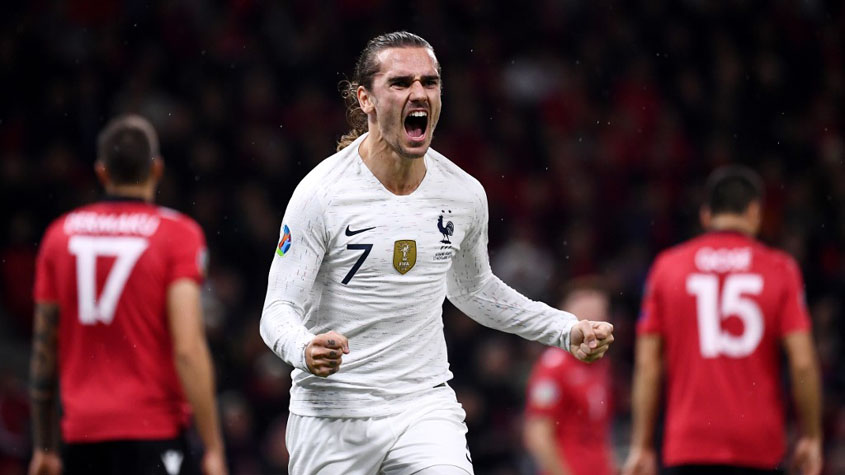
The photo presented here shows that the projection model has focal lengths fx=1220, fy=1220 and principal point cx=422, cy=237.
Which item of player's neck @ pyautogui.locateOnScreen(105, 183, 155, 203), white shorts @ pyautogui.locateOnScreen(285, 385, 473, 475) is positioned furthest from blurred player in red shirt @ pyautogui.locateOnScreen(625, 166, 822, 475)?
player's neck @ pyautogui.locateOnScreen(105, 183, 155, 203)

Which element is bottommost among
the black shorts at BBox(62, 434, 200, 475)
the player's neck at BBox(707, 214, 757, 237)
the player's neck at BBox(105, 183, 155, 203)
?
the black shorts at BBox(62, 434, 200, 475)

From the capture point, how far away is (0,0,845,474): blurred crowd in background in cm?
960

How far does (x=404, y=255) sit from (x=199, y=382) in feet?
4.10

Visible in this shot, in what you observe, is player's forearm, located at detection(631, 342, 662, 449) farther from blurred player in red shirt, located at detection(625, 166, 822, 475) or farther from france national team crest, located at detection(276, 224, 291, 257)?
france national team crest, located at detection(276, 224, 291, 257)

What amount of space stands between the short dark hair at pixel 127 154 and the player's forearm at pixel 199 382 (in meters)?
0.77

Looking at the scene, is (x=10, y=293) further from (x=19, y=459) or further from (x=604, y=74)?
(x=604, y=74)

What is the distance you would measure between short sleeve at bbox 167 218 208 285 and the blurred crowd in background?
4.07m

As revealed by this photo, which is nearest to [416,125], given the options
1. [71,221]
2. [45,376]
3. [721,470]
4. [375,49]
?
[375,49]

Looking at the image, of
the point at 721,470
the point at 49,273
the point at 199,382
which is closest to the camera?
the point at 199,382

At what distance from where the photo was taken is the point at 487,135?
11953 millimetres

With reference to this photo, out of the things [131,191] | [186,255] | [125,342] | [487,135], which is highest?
[487,135]

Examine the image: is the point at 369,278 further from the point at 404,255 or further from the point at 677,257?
the point at 677,257

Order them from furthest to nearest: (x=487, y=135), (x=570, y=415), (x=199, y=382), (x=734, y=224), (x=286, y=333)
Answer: (x=487, y=135) → (x=570, y=415) → (x=734, y=224) → (x=199, y=382) → (x=286, y=333)

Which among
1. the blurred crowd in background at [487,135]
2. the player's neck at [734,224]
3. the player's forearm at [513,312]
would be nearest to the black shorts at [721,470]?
the player's neck at [734,224]
